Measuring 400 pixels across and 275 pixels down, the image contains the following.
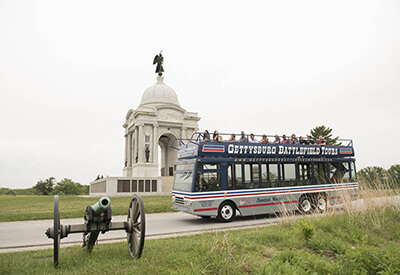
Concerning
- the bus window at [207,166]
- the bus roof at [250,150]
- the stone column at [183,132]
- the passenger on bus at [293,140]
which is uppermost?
the stone column at [183,132]

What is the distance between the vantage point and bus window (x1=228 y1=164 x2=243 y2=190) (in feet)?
36.8

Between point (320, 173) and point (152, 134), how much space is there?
3188 cm

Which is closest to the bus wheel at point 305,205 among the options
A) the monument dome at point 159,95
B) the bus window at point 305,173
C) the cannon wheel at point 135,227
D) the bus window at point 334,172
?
the bus window at point 305,173

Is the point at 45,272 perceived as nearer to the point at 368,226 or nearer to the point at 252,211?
the point at 368,226

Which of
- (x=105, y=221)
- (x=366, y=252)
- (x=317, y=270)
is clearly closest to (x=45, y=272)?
(x=105, y=221)

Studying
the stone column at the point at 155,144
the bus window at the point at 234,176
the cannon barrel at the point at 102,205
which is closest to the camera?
the cannon barrel at the point at 102,205

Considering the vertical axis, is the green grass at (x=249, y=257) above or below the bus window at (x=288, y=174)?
below

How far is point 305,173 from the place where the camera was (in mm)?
13203

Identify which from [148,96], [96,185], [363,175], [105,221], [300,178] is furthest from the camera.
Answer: [148,96]

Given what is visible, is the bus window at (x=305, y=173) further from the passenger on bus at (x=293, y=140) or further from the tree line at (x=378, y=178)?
the tree line at (x=378, y=178)

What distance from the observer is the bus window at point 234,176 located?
1121cm

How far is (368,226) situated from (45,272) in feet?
24.5

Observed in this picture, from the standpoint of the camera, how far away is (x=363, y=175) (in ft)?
34.6

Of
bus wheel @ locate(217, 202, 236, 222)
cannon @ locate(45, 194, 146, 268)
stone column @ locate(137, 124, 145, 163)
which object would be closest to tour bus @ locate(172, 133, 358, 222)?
bus wheel @ locate(217, 202, 236, 222)
